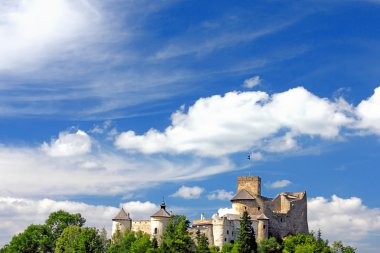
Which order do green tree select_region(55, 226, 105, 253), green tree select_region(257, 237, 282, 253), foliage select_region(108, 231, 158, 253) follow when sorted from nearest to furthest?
1. foliage select_region(108, 231, 158, 253)
2. green tree select_region(257, 237, 282, 253)
3. green tree select_region(55, 226, 105, 253)

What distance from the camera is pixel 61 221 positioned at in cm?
12194

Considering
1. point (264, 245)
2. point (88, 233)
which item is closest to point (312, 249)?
point (264, 245)

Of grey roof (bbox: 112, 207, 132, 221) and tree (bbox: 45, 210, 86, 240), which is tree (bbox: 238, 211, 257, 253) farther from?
tree (bbox: 45, 210, 86, 240)

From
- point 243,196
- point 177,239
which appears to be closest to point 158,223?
point 177,239

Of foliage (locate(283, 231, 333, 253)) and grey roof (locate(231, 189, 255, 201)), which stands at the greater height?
grey roof (locate(231, 189, 255, 201))

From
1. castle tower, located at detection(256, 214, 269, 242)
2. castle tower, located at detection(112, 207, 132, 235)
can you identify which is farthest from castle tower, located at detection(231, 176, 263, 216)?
castle tower, located at detection(112, 207, 132, 235)

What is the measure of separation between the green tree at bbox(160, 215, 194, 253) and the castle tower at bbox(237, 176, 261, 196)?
1742 cm

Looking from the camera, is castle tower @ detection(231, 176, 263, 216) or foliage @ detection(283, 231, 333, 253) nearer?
foliage @ detection(283, 231, 333, 253)

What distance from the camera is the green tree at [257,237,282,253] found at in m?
91.3

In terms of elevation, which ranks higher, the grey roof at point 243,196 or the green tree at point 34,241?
the grey roof at point 243,196

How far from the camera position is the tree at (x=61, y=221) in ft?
397

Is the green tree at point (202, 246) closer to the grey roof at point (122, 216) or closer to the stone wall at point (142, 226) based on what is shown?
the stone wall at point (142, 226)

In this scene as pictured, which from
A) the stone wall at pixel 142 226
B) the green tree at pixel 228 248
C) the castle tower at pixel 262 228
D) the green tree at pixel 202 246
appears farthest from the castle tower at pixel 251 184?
the green tree at pixel 202 246

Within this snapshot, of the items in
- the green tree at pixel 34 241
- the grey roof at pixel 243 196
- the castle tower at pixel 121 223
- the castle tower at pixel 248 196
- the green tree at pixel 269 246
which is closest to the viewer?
the green tree at pixel 269 246
